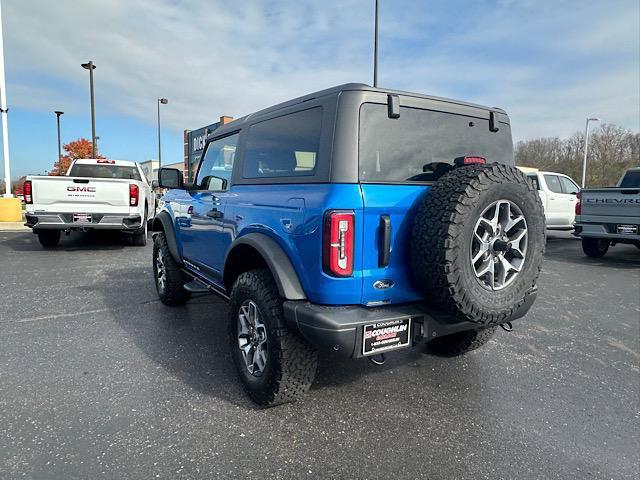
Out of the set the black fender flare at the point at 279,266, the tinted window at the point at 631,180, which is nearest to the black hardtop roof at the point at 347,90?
the black fender flare at the point at 279,266

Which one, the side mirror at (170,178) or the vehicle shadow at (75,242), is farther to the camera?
the vehicle shadow at (75,242)

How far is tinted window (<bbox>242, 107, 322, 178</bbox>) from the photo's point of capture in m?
2.57

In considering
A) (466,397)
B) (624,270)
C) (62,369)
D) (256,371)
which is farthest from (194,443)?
(624,270)

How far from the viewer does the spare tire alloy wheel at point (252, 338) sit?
2.77 m

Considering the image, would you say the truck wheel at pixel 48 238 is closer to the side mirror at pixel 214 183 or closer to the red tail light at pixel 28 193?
the red tail light at pixel 28 193

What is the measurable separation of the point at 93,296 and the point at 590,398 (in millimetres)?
5293

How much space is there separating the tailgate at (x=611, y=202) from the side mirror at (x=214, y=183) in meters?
7.64

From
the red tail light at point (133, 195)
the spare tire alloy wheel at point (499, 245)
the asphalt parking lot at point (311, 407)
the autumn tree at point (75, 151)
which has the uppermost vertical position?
the autumn tree at point (75, 151)

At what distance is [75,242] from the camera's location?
10109 mm

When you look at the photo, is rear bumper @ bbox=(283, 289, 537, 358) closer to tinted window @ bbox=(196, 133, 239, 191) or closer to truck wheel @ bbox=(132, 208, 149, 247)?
tinted window @ bbox=(196, 133, 239, 191)

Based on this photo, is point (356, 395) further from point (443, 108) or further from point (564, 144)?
point (564, 144)

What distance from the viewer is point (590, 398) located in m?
2.99

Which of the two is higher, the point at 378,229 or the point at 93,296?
the point at 378,229

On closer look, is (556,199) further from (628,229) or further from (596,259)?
(628,229)
